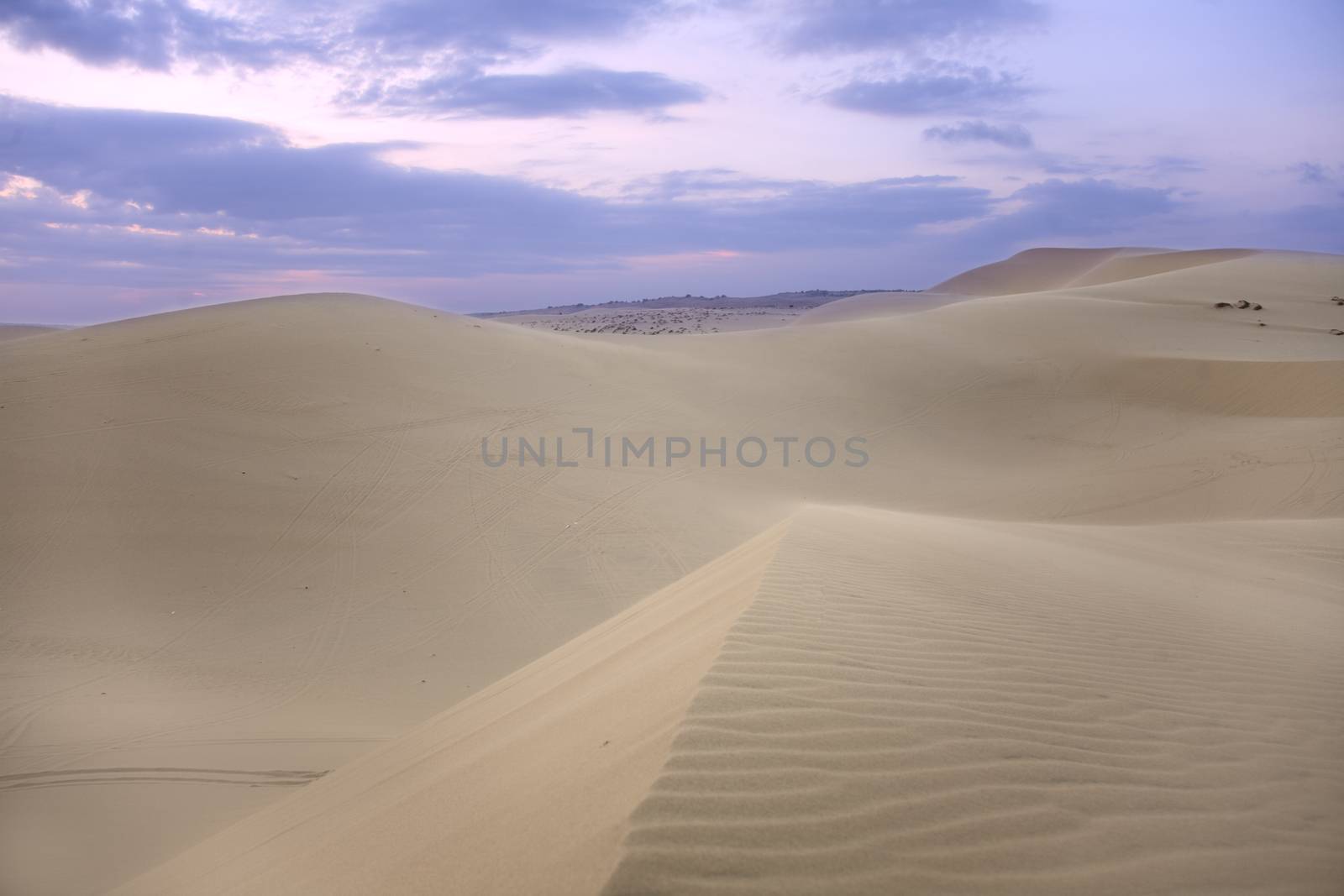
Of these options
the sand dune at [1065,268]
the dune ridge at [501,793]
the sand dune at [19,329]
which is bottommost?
the dune ridge at [501,793]

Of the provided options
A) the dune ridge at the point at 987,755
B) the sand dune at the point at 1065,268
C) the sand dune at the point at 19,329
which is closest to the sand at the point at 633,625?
the dune ridge at the point at 987,755

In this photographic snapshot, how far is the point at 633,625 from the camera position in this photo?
19.2 ft

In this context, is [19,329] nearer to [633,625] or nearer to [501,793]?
[633,625]

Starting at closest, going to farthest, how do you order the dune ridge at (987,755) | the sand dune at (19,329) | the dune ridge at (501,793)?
the dune ridge at (987,755) < the dune ridge at (501,793) < the sand dune at (19,329)

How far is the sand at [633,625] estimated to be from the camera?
2.72 metres

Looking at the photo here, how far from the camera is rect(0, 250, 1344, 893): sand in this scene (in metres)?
2.72

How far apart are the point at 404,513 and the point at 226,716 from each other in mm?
4371

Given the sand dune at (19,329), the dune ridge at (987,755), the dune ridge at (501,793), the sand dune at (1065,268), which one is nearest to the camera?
the dune ridge at (987,755)

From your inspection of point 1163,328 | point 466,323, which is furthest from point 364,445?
point 1163,328

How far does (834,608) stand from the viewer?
462 cm

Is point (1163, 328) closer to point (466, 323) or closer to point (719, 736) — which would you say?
point (466, 323)

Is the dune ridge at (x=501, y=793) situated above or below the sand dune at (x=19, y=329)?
Answer: below

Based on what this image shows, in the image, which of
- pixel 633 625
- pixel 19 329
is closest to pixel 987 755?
pixel 633 625

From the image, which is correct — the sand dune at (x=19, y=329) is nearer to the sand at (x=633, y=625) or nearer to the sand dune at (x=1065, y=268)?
the sand at (x=633, y=625)
